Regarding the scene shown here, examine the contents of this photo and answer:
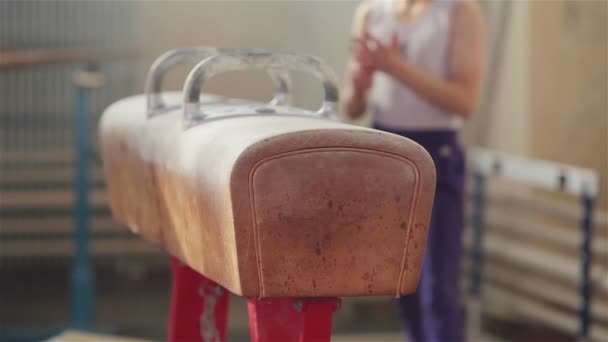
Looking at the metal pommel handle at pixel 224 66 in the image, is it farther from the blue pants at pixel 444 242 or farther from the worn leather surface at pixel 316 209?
the blue pants at pixel 444 242

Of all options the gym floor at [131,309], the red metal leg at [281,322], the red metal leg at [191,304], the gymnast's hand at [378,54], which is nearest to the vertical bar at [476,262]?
the gym floor at [131,309]

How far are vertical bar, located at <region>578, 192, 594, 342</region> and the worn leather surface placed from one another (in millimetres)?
2178

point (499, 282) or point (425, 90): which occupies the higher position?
point (425, 90)

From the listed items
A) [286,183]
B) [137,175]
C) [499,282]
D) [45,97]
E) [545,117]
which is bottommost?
[499,282]

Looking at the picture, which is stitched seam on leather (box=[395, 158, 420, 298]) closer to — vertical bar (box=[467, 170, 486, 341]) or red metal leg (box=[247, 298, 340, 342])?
red metal leg (box=[247, 298, 340, 342])

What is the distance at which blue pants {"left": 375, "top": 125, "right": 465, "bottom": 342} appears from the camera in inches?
113

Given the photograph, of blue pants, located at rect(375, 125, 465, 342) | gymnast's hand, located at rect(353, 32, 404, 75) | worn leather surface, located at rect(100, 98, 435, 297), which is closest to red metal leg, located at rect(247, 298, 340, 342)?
worn leather surface, located at rect(100, 98, 435, 297)

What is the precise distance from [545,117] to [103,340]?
235 centimetres

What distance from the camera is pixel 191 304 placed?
235 cm

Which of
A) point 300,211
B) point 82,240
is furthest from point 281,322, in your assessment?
point 82,240

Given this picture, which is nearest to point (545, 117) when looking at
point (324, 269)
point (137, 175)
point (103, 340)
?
point (103, 340)

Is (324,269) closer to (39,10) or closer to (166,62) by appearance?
(166,62)

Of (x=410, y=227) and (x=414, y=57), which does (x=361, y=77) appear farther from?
(x=410, y=227)

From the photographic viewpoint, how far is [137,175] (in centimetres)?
215
